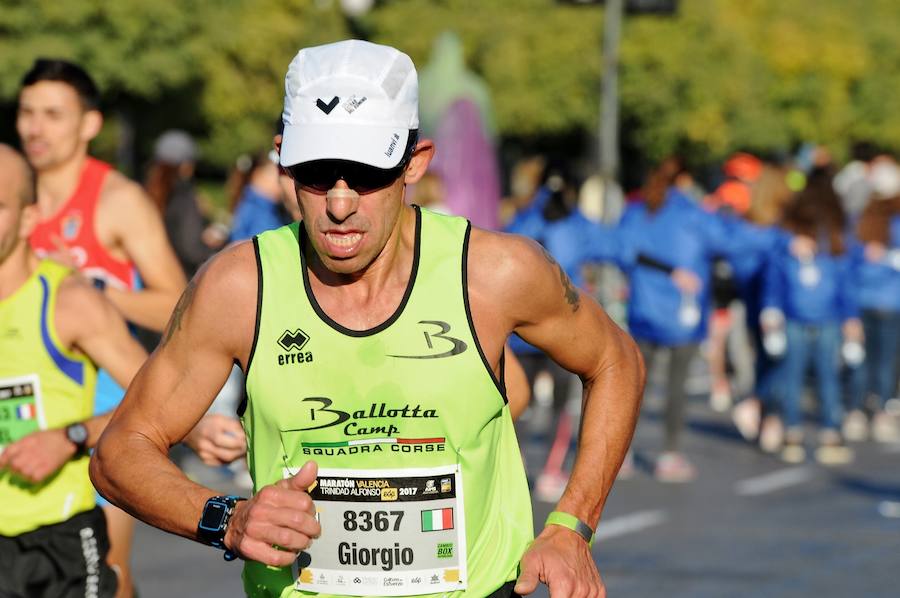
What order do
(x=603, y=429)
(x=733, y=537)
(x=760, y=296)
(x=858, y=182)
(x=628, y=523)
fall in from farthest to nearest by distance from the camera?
(x=858, y=182), (x=760, y=296), (x=628, y=523), (x=733, y=537), (x=603, y=429)

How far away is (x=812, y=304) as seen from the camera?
14.1 m

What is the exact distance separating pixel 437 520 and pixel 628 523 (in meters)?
7.08

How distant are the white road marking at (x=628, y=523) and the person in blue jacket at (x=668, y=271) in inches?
60.3

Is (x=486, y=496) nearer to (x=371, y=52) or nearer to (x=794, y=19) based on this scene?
(x=371, y=52)

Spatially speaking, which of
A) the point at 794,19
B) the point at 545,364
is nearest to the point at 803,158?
the point at 545,364

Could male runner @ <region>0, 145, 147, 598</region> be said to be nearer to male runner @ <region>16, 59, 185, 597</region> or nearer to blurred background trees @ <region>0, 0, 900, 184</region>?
male runner @ <region>16, 59, 185, 597</region>

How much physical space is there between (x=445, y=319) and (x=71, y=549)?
1.99 m

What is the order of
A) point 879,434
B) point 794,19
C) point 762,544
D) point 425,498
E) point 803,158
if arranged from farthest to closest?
point 794,19 → point 803,158 → point 879,434 → point 762,544 → point 425,498

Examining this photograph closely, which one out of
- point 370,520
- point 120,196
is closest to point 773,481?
point 120,196

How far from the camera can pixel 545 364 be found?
12312mm

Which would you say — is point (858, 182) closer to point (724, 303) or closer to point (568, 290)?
point (724, 303)

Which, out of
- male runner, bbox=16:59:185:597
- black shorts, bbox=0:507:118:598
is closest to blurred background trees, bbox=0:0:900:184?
male runner, bbox=16:59:185:597

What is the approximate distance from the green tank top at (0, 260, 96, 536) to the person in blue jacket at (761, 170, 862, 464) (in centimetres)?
933

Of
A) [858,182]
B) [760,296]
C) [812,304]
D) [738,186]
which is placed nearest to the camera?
[812,304]
